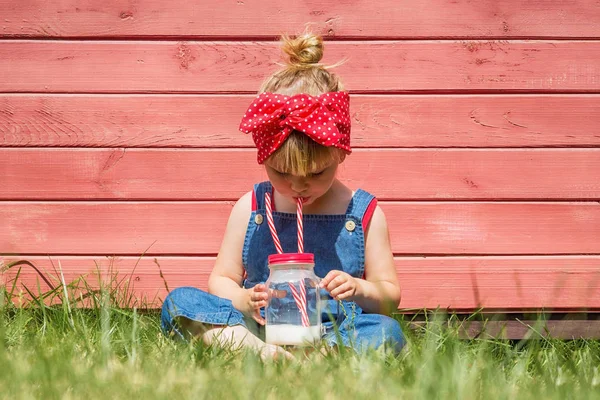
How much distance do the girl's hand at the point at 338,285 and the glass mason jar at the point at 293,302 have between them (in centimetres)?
3

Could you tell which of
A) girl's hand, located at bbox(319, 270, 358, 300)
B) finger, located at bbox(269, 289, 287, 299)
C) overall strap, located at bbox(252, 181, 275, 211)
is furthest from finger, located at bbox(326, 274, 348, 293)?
overall strap, located at bbox(252, 181, 275, 211)

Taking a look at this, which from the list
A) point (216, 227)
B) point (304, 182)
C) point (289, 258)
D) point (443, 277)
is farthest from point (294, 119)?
point (443, 277)

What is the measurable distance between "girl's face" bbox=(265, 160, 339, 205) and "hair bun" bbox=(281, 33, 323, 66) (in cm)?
37

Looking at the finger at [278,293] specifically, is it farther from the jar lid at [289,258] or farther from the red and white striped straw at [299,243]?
the jar lid at [289,258]


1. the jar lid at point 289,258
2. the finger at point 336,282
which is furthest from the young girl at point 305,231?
the jar lid at point 289,258

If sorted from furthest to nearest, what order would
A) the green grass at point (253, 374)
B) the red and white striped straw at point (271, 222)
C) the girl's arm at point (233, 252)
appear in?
the girl's arm at point (233, 252) < the red and white striped straw at point (271, 222) < the green grass at point (253, 374)

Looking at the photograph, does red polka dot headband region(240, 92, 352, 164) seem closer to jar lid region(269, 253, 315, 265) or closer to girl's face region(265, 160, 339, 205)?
girl's face region(265, 160, 339, 205)

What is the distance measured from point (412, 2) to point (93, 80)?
1.28m

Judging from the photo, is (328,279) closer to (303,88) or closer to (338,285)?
(338,285)

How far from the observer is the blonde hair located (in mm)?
2531

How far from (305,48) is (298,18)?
453 millimetres

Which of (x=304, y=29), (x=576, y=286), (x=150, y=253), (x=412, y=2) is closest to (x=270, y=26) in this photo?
(x=304, y=29)

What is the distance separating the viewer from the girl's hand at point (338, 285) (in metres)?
2.46

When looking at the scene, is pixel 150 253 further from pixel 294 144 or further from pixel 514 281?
pixel 514 281
